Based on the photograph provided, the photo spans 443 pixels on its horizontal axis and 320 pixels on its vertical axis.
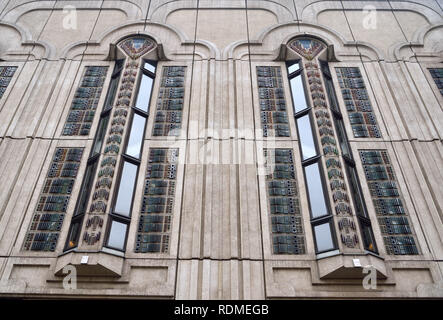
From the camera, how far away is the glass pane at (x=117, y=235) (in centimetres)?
863

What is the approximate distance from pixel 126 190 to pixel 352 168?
565cm

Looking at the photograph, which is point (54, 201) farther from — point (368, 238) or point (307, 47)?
point (307, 47)

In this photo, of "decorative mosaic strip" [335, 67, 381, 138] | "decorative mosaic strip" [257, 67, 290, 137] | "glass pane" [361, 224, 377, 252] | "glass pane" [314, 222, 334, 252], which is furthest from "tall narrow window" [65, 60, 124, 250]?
"decorative mosaic strip" [335, 67, 381, 138]

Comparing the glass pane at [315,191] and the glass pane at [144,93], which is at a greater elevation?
the glass pane at [144,93]

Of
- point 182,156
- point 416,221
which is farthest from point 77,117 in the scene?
point 416,221

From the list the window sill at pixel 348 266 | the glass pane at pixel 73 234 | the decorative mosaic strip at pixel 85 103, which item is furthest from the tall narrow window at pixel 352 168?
the decorative mosaic strip at pixel 85 103

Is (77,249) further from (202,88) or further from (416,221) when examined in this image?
(416,221)

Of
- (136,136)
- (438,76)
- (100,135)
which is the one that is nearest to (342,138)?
(438,76)

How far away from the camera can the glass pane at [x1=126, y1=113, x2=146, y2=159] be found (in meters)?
10.4

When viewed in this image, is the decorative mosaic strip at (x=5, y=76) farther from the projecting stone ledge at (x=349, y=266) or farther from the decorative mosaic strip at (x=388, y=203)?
the decorative mosaic strip at (x=388, y=203)

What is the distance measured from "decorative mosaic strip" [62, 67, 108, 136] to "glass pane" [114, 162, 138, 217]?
6.44 feet

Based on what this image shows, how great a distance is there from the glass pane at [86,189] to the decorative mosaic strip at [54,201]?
12.2 inches

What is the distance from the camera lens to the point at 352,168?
33.5 ft

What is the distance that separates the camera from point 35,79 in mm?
12492
